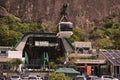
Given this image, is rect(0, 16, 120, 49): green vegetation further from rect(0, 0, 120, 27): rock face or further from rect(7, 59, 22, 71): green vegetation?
rect(7, 59, 22, 71): green vegetation

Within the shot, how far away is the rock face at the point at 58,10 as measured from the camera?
4803 inches

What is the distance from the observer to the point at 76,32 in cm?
11081

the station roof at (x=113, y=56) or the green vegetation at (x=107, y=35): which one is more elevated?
the station roof at (x=113, y=56)

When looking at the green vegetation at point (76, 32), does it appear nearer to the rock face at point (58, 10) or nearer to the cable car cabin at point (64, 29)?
the rock face at point (58, 10)

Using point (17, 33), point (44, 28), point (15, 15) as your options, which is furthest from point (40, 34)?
point (15, 15)

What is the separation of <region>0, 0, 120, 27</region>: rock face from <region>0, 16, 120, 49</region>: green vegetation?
3.69 metres

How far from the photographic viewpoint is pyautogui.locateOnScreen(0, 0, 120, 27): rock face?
400 feet

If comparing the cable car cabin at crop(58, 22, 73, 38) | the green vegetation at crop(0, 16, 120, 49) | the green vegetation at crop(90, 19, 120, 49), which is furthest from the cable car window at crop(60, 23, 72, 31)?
the green vegetation at crop(0, 16, 120, 49)

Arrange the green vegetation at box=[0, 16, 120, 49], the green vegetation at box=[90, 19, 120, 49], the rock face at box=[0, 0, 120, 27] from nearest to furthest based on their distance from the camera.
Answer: the green vegetation at box=[90, 19, 120, 49] < the green vegetation at box=[0, 16, 120, 49] < the rock face at box=[0, 0, 120, 27]

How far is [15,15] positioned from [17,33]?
1928 cm

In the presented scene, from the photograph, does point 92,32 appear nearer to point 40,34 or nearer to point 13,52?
point 40,34

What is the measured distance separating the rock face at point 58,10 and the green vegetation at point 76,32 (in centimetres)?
369

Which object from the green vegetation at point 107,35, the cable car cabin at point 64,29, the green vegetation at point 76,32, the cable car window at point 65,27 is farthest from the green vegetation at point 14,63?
the green vegetation at point 107,35

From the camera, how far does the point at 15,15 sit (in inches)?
4783
